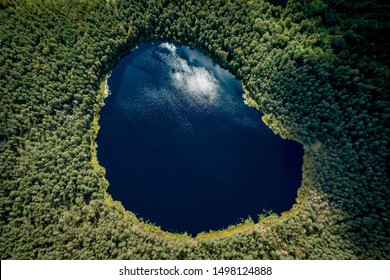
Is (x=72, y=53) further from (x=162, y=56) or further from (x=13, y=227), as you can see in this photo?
(x=13, y=227)

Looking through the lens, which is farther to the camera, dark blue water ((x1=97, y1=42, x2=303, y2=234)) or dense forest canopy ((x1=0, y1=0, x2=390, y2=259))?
dark blue water ((x1=97, y1=42, x2=303, y2=234))

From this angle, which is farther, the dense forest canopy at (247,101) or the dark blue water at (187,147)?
the dark blue water at (187,147)

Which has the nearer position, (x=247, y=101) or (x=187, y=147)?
(x=187, y=147)

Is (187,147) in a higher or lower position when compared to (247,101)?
lower
